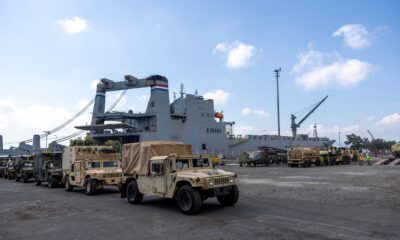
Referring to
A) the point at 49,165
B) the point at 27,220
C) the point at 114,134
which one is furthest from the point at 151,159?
the point at 114,134

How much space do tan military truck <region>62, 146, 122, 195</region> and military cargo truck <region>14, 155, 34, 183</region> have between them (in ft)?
29.6

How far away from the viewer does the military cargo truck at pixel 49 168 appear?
964 inches

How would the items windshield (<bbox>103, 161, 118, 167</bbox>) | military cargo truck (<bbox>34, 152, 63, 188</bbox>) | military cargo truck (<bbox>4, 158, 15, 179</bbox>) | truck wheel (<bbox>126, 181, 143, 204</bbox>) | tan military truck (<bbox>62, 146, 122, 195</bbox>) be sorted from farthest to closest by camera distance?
military cargo truck (<bbox>4, 158, 15, 179</bbox>) < military cargo truck (<bbox>34, 152, 63, 188</bbox>) < windshield (<bbox>103, 161, 118, 167</bbox>) < tan military truck (<bbox>62, 146, 122, 195</bbox>) < truck wheel (<bbox>126, 181, 143, 204</bbox>)

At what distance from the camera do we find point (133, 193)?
15.3 meters

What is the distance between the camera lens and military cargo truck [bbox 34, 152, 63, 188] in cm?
2448

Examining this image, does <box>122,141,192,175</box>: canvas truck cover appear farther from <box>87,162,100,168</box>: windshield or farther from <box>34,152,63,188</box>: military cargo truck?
<box>34,152,63,188</box>: military cargo truck

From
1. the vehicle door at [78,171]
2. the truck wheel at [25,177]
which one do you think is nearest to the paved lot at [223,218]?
the vehicle door at [78,171]

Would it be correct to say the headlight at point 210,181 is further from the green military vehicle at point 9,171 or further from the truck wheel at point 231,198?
the green military vehicle at point 9,171

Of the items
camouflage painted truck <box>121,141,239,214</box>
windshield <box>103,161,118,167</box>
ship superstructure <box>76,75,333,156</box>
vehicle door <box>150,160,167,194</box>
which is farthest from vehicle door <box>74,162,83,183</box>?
ship superstructure <box>76,75,333,156</box>

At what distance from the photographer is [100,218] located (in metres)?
12.0

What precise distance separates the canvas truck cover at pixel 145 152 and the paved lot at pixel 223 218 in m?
1.47

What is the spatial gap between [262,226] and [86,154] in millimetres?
14866

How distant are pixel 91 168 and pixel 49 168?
6.75 meters

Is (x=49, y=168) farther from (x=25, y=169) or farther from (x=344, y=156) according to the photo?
(x=344, y=156)
